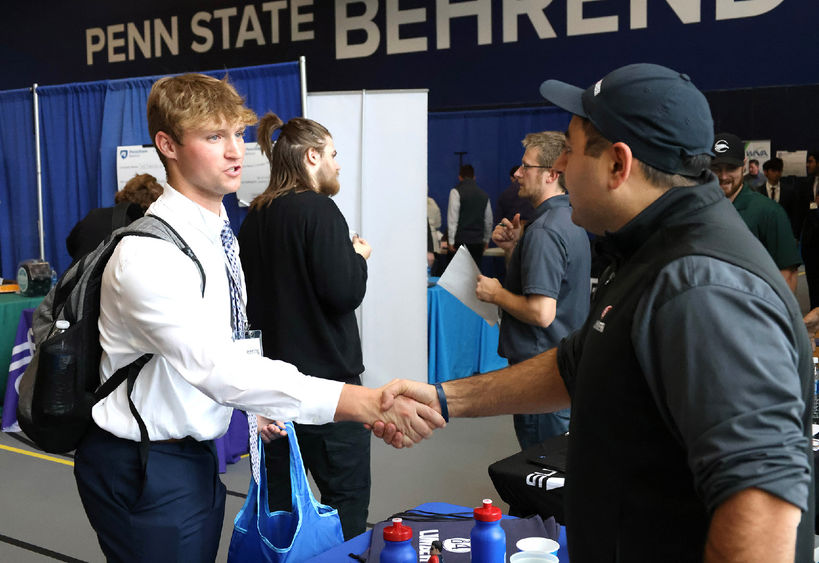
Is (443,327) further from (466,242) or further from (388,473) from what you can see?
(466,242)

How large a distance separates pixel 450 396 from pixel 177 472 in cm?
62

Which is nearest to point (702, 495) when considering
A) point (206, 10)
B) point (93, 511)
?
point (93, 511)

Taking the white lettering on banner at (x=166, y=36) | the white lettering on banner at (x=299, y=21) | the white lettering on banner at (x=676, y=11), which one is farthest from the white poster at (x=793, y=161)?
the white lettering on banner at (x=166, y=36)

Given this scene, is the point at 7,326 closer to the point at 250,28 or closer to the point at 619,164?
the point at 619,164

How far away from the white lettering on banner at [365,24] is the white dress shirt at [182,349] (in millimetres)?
7202

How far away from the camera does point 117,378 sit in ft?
5.42

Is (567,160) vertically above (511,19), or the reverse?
(511,19)

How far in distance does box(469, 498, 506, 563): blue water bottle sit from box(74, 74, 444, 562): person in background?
15.7 inches

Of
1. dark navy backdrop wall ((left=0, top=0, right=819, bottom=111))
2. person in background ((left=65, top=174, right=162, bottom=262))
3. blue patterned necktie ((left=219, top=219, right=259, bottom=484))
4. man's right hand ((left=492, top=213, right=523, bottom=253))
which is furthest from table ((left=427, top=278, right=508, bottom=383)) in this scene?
blue patterned necktie ((left=219, top=219, right=259, bottom=484))

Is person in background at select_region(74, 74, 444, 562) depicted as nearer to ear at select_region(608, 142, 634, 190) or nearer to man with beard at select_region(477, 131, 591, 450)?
ear at select_region(608, 142, 634, 190)

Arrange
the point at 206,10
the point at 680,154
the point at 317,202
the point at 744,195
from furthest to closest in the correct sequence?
1. the point at 206,10
2. the point at 744,195
3. the point at 317,202
4. the point at 680,154

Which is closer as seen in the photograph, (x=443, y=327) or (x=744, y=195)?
(x=744, y=195)

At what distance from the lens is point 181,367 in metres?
1.57

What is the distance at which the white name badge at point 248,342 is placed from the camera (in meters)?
1.70
